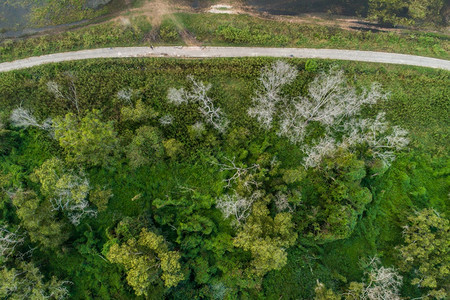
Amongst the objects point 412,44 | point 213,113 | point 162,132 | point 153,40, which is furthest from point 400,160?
point 153,40

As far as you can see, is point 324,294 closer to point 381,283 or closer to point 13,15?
point 381,283

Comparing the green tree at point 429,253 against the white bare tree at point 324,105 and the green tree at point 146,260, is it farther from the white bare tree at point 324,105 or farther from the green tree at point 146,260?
→ the green tree at point 146,260

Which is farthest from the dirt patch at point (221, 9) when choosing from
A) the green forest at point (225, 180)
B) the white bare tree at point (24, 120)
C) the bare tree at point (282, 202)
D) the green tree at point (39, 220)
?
the green tree at point (39, 220)

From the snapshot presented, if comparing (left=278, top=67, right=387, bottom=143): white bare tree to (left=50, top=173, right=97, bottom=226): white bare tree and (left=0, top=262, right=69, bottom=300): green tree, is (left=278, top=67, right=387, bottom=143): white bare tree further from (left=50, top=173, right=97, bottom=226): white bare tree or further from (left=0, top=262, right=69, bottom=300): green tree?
(left=0, top=262, right=69, bottom=300): green tree

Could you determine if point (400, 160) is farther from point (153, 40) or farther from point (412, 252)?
point (153, 40)

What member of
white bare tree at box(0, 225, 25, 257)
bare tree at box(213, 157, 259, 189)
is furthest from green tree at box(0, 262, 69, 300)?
bare tree at box(213, 157, 259, 189)
